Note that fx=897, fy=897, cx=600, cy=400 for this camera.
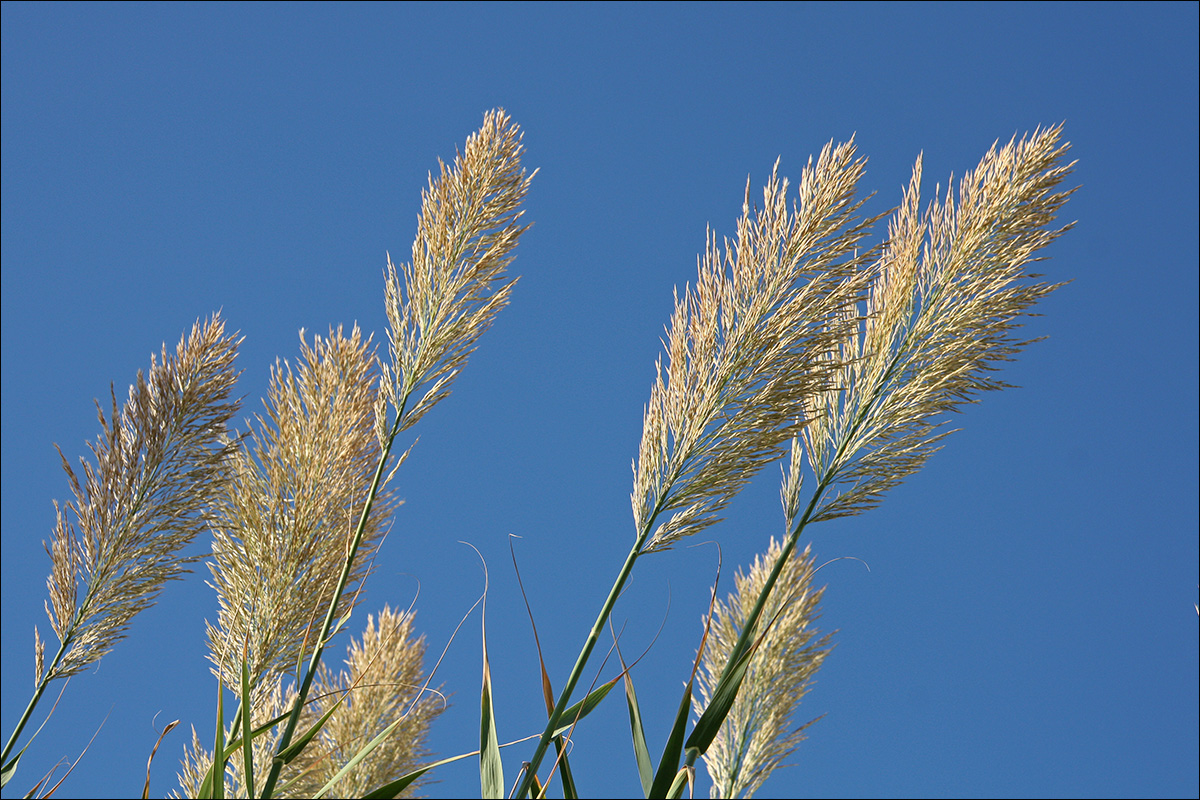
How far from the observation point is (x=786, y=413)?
5.53 feet

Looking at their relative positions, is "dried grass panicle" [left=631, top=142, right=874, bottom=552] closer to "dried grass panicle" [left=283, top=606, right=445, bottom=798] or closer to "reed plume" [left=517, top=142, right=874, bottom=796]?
"reed plume" [left=517, top=142, right=874, bottom=796]

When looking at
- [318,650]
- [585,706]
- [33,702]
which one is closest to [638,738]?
[585,706]

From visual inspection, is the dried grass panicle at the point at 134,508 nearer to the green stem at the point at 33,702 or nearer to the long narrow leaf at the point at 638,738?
the green stem at the point at 33,702

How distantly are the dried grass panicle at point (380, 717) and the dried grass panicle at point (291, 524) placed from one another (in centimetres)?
100

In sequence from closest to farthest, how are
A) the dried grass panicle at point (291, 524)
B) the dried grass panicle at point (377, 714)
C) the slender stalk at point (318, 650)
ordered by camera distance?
the slender stalk at point (318, 650) → the dried grass panicle at point (291, 524) → the dried grass panicle at point (377, 714)

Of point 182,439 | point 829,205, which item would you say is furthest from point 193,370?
point 829,205

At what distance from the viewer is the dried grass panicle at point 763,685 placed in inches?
120

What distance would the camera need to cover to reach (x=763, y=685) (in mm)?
3082

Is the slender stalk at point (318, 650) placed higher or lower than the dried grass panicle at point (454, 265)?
lower

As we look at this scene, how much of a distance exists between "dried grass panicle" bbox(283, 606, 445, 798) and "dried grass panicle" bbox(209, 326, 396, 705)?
1.00m

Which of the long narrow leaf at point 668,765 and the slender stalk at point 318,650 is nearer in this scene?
the long narrow leaf at point 668,765

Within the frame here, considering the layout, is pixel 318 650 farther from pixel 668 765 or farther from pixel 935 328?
pixel 935 328

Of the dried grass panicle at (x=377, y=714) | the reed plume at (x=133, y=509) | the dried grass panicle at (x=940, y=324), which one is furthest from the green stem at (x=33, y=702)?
the dried grass panicle at (x=940, y=324)

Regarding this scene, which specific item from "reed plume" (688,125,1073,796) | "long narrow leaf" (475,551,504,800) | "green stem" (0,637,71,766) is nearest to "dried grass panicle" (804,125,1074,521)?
"reed plume" (688,125,1073,796)
